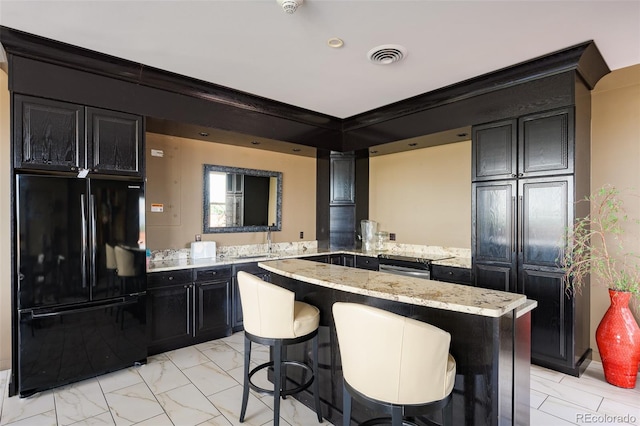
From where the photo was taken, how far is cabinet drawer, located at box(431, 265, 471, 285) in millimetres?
3619

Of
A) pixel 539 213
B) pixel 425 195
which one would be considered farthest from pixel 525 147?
pixel 425 195

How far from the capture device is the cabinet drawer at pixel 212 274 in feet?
11.9

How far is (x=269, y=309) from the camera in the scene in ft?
6.68

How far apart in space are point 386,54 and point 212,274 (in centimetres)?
284

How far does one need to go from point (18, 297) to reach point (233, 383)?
1.79m

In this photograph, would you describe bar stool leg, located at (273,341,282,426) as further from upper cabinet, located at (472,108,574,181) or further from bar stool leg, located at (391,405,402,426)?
upper cabinet, located at (472,108,574,181)

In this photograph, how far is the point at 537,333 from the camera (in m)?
3.07

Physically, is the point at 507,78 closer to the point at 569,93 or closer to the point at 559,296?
the point at 569,93

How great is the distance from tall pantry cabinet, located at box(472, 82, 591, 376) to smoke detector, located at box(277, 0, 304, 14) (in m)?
2.32

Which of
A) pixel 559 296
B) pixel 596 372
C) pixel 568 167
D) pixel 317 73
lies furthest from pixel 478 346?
pixel 317 73

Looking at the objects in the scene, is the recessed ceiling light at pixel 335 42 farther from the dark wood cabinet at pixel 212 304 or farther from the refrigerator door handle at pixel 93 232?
the dark wood cabinet at pixel 212 304

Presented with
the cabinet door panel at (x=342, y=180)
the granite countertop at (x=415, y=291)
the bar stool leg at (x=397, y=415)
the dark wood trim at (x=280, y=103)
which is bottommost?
the bar stool leg at (x=397, y=415)

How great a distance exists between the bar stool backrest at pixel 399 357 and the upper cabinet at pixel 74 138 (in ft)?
8.62

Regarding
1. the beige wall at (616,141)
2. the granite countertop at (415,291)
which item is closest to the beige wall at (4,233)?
the granite countertop at (415,291)
